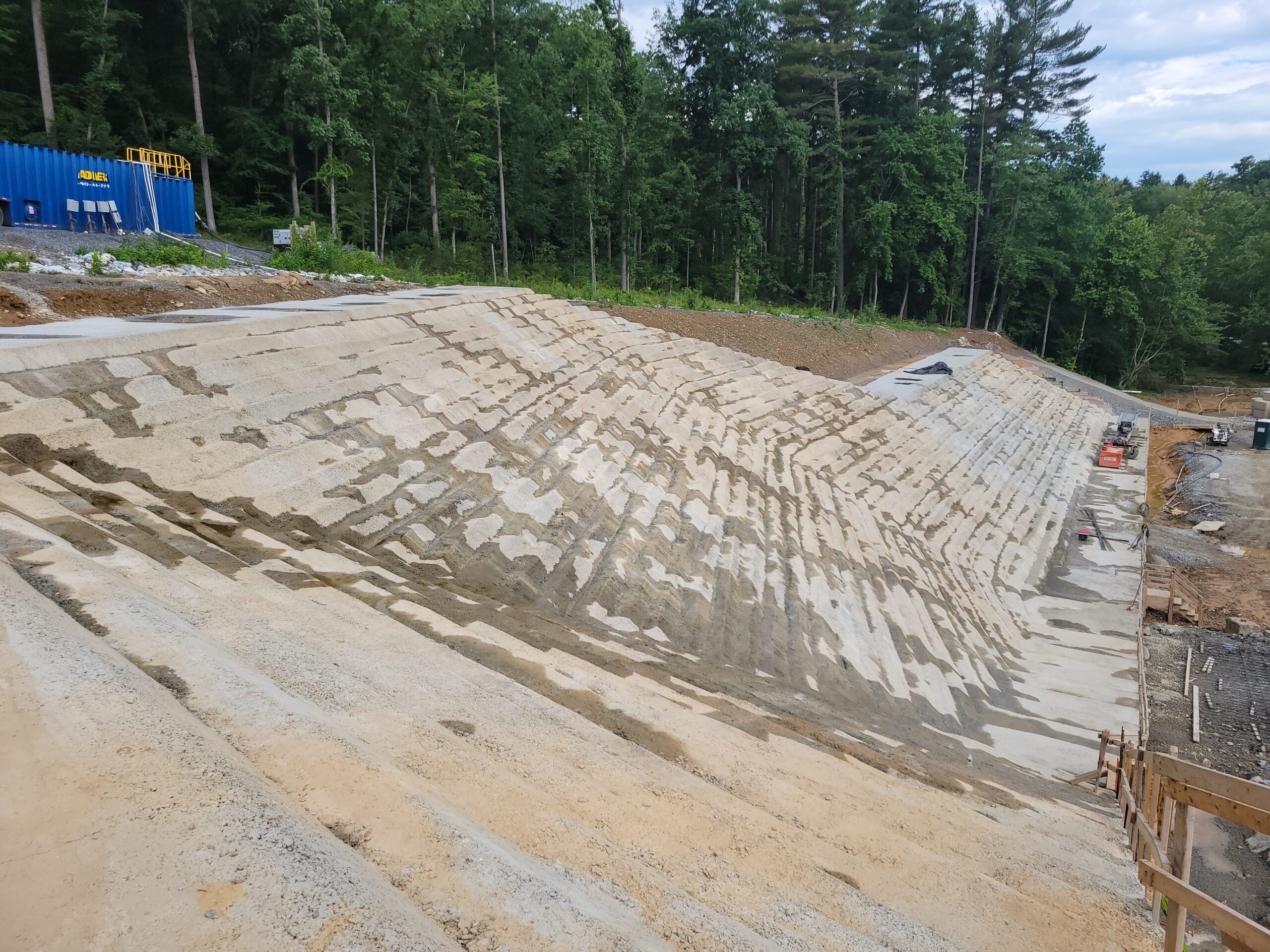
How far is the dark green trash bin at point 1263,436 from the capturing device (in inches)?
736

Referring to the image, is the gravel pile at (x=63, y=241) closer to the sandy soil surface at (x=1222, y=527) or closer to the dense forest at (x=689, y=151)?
the dense forest at (x=689, y=151)

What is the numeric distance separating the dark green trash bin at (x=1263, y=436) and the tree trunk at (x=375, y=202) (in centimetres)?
2298

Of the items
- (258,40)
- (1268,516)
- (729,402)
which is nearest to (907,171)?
(1268,516)

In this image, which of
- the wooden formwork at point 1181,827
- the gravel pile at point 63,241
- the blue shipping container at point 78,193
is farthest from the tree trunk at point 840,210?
the wooden formwork at point 1181,827

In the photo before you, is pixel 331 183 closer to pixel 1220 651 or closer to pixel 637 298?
pixel 637 298

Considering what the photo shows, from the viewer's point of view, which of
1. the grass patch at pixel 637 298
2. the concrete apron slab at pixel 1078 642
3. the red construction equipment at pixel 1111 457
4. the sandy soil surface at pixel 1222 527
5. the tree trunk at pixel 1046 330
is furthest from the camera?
the tree trunk at pixel 1046 330

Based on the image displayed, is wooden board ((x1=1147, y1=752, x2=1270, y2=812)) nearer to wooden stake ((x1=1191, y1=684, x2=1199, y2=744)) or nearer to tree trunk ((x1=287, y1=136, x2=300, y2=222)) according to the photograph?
wooden stake ((x1=1191, y1=684, x2=1199, y2=744))

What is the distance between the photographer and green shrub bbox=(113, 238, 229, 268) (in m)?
9.98

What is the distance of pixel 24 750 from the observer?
1.45 m

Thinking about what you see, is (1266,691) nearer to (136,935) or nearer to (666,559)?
(666,559)

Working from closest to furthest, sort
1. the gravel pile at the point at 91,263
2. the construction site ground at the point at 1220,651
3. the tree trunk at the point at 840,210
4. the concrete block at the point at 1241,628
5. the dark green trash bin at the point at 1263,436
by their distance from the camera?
the construction site ground at the point at 1220,651 → the gravel pile at the point at 91,263 → the concrete block at the point at 1241,628 → the dark green trash bin at the point at 1263,436 → the tree trunk at the point at 840,210

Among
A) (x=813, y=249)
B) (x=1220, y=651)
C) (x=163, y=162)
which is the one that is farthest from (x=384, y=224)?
(x=1220, y=651)

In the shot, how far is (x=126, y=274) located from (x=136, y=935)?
32.1ft

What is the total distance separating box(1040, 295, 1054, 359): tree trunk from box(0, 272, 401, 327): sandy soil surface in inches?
1332
